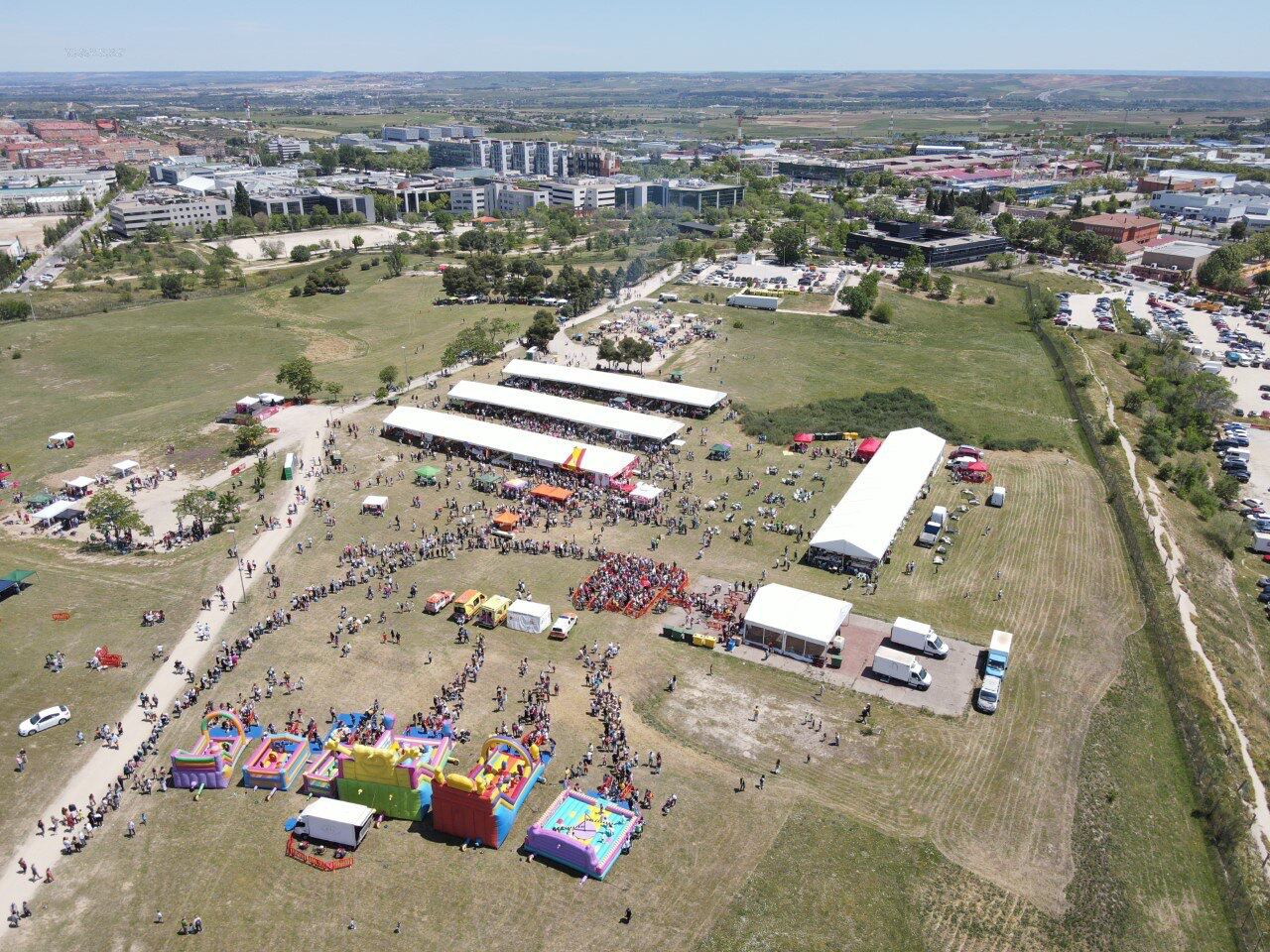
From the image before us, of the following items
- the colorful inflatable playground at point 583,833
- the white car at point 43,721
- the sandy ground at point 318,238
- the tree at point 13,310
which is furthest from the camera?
the sandy ground at point 318,238

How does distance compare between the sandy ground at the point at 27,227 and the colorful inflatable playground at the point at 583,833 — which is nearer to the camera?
the colorful inflatable playground at the point at 583,833

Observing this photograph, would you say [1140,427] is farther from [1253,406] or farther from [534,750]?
[534,750]

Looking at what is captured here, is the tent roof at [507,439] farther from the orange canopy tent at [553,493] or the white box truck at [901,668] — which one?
the white box truck at [901,668]

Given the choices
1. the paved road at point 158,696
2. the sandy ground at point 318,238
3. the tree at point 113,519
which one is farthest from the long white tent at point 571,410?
the sandy ground at point 318,238

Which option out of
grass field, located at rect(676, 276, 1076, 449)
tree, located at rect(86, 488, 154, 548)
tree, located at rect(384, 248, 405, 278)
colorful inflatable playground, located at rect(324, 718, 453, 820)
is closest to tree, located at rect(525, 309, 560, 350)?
grass field, located at rect(676, 276, 1076, 449)

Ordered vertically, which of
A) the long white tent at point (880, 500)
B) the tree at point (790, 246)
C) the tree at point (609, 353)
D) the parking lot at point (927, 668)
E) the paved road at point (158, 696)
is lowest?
the paved road at point (158, 696)

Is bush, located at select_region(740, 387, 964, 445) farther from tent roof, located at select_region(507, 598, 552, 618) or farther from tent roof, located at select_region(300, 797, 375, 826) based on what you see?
tent roof, located at select_region(300, 797, 375, 826)

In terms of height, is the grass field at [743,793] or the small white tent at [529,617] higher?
the small white tent at [529,617]
